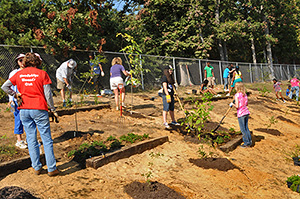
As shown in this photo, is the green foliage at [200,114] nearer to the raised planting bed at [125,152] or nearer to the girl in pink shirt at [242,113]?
the raised planting bed at [125,152]

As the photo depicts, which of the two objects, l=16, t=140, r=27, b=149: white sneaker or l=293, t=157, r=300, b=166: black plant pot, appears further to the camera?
l=293, t=157, r=300, b=166: black plant pot

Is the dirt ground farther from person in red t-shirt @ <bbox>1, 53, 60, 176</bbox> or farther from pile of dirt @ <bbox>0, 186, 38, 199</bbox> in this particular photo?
pile of dirt @ <bbox>0, 186, 38, 199</bbox>

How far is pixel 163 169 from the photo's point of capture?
4.81 m

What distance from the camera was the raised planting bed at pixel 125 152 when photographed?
14.8 ft

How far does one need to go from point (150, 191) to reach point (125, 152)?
1.53 metres

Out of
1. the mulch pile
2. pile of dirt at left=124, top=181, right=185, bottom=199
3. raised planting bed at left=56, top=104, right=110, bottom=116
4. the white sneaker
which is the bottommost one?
the mulch pile

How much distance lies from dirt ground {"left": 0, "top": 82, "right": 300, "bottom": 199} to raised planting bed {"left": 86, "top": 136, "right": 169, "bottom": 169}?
0.29 feet

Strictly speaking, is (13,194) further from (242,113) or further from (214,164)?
(242,113)

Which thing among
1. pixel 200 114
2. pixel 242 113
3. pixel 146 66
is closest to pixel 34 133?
pixel 200 114

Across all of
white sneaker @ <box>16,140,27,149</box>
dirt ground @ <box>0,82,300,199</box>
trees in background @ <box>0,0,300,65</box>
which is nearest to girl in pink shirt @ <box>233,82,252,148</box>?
dirt ground @ <box>0,82,300,199</box>

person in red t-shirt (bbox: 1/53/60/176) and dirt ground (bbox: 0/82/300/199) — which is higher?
person in red t-shirt (bbox: 1/53/60/176)

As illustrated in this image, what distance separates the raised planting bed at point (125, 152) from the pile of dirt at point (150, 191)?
88 centimetres

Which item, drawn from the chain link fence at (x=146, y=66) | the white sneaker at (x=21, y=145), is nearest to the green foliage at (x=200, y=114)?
the chain link fence at (x=146, y=66)

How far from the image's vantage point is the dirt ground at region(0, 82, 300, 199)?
12.6ft
